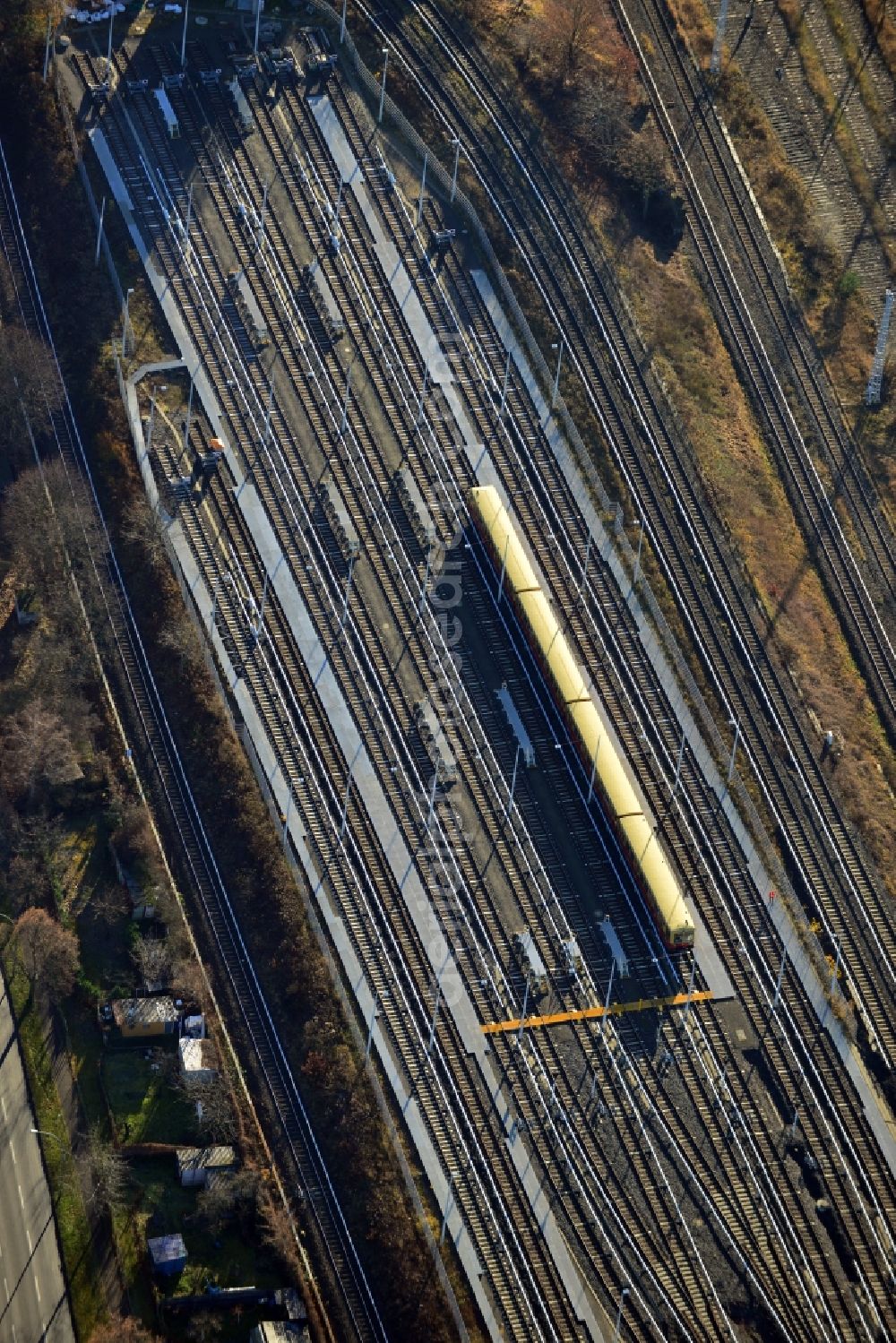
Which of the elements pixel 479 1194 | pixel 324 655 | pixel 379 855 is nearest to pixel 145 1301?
pixel 479 1194

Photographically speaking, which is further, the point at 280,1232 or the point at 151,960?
the point at 151,960

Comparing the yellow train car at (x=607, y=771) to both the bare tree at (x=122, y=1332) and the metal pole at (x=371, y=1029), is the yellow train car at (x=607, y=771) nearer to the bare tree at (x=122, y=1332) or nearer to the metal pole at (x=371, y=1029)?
the metal pole at (x=371, y=1029)

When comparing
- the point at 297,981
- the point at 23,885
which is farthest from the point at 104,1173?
the point at 23,885

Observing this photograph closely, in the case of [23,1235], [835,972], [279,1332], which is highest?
[835,972]

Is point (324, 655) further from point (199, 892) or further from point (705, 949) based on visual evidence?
point (705, 949)

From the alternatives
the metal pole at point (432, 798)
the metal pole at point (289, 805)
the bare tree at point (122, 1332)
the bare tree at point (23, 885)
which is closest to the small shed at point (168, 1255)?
the bare tree at point (122, 1332)

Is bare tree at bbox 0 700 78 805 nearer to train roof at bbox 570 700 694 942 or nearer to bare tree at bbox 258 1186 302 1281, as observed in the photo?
bare tree at bbox 258 1186 302 1281

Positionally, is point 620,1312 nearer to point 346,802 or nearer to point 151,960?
point 151,960

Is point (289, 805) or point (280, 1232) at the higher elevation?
point (289, 805)
